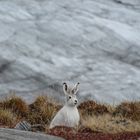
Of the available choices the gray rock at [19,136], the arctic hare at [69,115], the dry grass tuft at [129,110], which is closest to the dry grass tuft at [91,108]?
the dry grass tuft at [129,110]

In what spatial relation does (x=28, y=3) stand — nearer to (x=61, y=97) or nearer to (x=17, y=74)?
(x=17, y=74)

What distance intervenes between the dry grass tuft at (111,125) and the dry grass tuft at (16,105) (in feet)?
6.98

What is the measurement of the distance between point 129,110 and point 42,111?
1.93 metres

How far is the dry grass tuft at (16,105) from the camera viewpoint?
13941mm

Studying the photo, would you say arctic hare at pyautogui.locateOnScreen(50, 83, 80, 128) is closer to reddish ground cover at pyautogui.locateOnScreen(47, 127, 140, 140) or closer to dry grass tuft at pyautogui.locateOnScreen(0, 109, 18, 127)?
reddish ground cover at pyautogui.locateOnScreen(47, 127, 140, 140)

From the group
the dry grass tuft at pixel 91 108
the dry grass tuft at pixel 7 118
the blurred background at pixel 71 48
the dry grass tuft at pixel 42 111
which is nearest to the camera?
the dry grass tuft at pixel 7 118

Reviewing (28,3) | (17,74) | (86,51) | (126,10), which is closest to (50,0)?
(28,3)

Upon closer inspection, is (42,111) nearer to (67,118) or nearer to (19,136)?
(67,118)

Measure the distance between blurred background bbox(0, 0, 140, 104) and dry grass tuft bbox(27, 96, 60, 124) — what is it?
2.26ft

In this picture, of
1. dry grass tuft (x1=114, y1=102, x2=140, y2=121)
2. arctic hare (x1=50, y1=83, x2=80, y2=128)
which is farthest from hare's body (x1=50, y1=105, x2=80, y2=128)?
dry grass tuft (x1=114, y1=102, x2=140, y2=121)

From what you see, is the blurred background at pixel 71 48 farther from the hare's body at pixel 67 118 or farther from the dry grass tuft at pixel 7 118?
the hare's body at pixel 67 118

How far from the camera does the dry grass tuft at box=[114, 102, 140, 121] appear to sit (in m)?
13.3

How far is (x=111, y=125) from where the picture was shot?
11.6m

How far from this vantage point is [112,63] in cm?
1684
